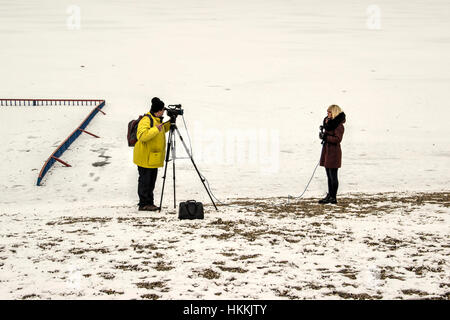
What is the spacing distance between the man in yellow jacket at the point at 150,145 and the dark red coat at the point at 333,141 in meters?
2.89

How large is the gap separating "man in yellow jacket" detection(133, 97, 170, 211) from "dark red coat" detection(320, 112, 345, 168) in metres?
2.89

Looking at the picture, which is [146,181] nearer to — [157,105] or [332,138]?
[157,105]

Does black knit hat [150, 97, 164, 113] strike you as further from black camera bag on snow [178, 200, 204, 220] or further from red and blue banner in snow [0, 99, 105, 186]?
red and blue banner in snow [0, 99, 105, 186]

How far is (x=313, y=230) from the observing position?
7.94m

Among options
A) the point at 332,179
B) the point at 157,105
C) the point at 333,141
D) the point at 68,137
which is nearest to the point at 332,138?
the point at 333,141

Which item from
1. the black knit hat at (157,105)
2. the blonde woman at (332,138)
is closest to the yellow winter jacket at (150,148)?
the black knit hat at (157,105)

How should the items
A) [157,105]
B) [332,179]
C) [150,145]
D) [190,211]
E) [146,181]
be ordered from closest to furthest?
[190,211] → [157,105] → [150,145] → [146,181] → [332,179]

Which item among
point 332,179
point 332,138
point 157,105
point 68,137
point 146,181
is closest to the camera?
point 157,105

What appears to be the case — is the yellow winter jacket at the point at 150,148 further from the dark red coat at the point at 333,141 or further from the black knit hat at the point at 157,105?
the dark red coat at the point at 333,141

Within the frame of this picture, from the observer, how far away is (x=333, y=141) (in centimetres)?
970

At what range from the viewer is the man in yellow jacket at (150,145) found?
883 cm

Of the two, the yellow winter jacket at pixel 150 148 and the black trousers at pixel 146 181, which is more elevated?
the yellow winter jacket at pixel 150 148

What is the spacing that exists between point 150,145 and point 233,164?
8938 millimetres
